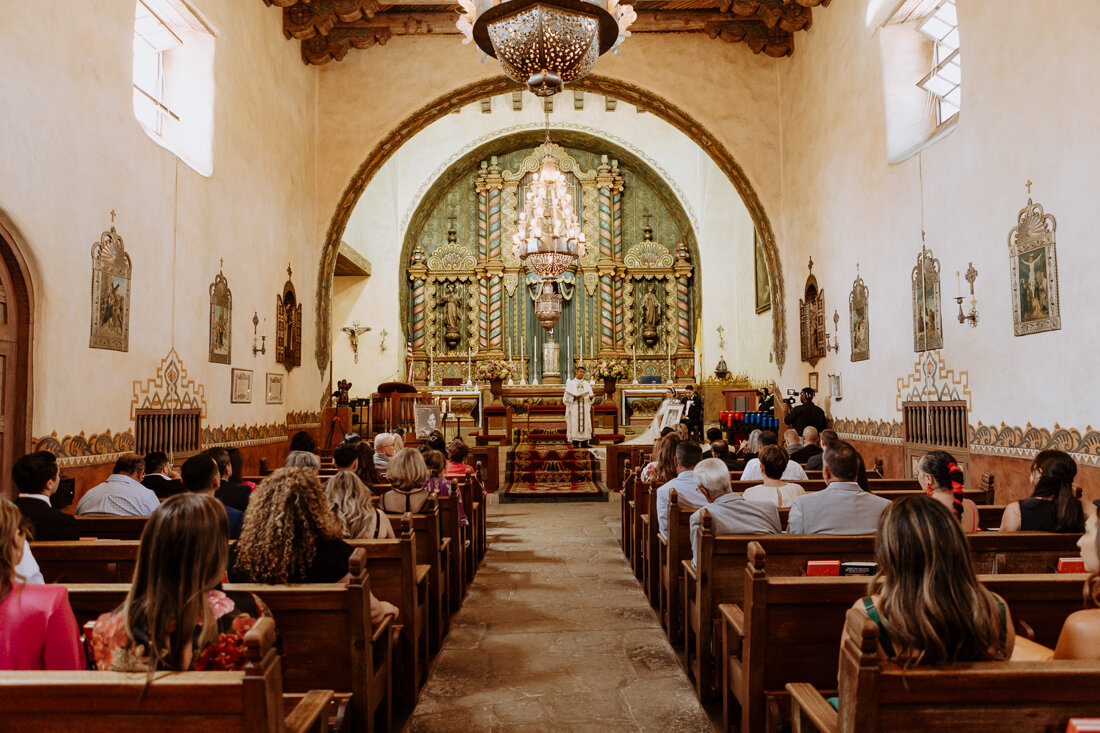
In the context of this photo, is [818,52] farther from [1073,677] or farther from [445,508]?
[1073,677]

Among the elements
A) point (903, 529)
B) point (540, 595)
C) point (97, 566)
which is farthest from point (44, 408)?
point (903, 529)

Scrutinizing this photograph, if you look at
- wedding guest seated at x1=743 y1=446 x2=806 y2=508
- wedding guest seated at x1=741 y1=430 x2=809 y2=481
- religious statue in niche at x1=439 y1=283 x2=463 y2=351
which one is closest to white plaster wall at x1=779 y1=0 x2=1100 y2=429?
wedding guest seated at x1=741 y1=430 x2=809 y2=481

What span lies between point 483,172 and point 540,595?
16.2 metres

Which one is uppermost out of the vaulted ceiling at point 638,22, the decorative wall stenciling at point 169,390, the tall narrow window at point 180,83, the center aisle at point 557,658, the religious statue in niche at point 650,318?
the vaulted ceiling at point 638,22

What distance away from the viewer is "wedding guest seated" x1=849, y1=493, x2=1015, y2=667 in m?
1.83

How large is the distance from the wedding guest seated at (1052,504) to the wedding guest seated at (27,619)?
163 inches

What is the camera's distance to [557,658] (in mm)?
4352

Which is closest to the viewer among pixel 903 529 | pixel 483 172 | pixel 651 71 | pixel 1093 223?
pixel 903 529

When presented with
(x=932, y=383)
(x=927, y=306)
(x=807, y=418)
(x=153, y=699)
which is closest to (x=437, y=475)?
(x=153, y=699)

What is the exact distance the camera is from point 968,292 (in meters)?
7.00

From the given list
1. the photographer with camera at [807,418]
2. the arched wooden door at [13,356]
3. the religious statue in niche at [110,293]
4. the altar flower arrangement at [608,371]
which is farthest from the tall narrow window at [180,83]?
the altar flower arrangement at [608,371]

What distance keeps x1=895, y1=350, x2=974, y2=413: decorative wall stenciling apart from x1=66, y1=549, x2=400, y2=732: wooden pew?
6310mm

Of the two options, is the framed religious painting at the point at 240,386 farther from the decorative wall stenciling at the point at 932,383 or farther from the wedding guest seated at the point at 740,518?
the decorative wall stenciling at the point at 932,383

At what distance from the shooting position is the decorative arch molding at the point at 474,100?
12547mm
